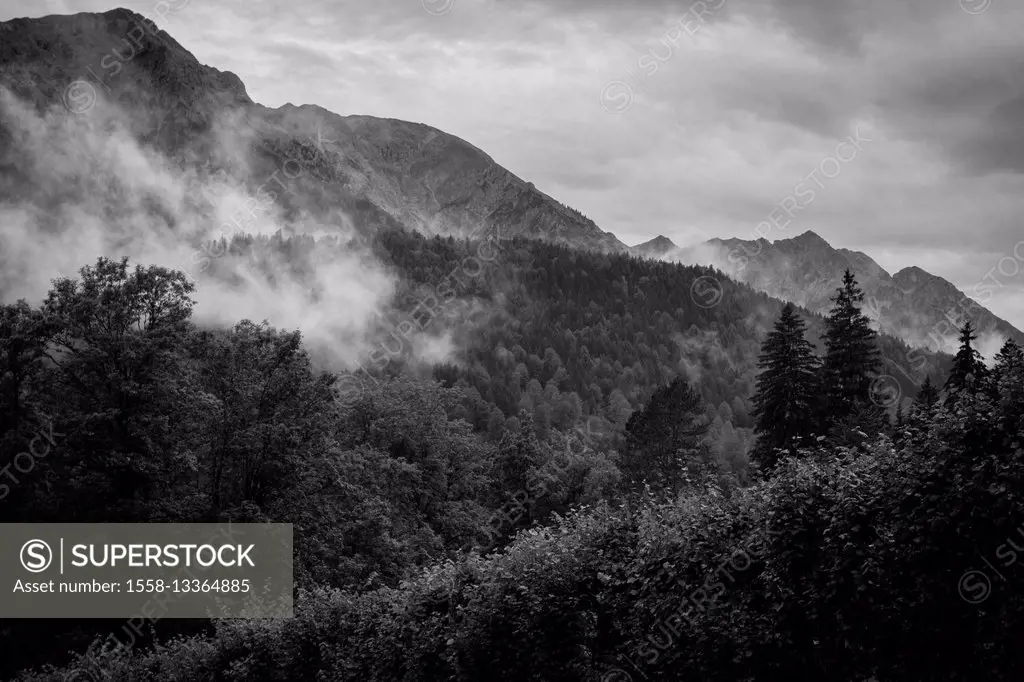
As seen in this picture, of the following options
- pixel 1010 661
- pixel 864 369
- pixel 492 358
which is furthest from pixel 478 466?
pixel 492 358

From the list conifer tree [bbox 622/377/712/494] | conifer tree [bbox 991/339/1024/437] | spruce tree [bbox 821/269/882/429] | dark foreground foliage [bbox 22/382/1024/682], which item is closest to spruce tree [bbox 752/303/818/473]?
spruce tree [bbox 821/269/882/429]

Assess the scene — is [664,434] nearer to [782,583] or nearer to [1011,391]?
[782,583]

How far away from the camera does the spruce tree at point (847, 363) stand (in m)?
45.5

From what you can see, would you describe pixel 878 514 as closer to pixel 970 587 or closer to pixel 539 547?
pixel 970 587

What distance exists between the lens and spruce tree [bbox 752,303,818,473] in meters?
44.0

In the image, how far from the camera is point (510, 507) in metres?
58.9

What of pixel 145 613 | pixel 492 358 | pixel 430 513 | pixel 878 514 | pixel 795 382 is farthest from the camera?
pixel 492 358

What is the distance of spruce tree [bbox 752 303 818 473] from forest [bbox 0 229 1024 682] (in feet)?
0.63

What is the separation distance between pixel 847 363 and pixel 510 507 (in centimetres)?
2649

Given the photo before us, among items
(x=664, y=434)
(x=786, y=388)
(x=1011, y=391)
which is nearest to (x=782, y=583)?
(x=1011, y=391)

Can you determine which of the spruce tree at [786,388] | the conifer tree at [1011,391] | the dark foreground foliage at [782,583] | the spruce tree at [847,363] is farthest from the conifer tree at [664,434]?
the conifer tree at [1011,391]

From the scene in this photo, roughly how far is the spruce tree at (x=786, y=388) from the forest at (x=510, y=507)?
7.6 inches

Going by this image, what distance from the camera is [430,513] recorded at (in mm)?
48781

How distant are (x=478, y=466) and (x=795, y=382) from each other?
21455mm
